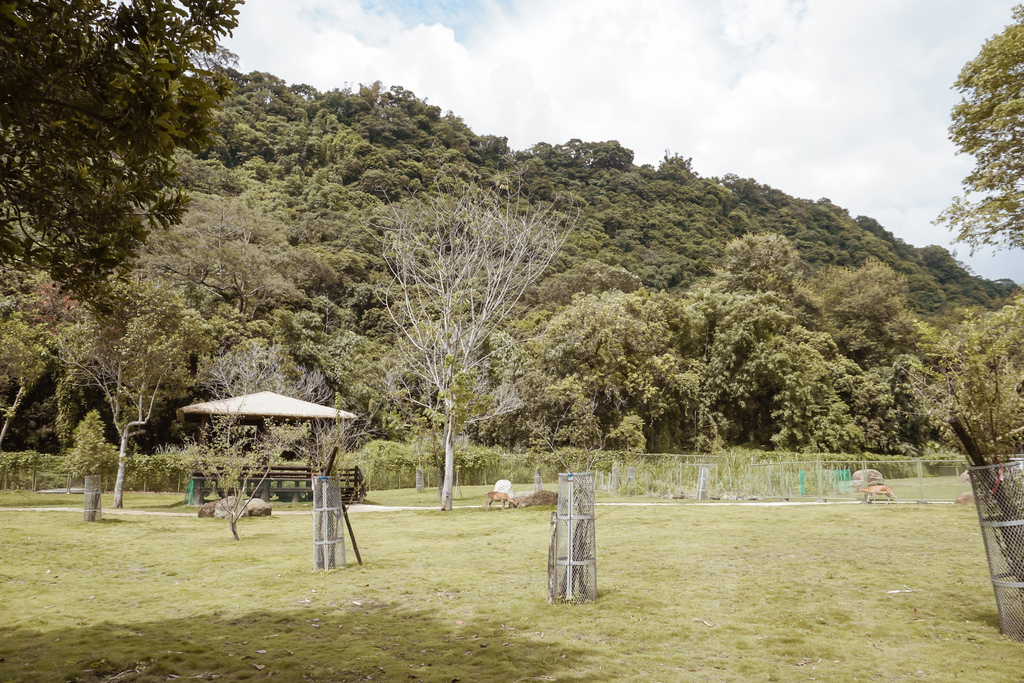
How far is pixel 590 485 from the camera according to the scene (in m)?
7.54

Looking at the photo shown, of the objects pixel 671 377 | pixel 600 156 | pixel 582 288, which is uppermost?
pixel 600 156

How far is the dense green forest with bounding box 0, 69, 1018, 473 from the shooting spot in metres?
26.1

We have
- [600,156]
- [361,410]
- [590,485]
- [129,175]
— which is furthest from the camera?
[600,156]

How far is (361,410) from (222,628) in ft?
86.5

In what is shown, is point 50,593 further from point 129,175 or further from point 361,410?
point 361,410

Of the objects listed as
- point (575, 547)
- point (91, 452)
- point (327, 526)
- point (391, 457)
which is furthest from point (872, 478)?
point (91, 452)

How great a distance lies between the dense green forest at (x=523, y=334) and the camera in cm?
2612

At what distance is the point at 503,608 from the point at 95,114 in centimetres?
631

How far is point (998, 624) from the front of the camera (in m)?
6.13

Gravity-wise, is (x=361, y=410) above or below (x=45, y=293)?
below

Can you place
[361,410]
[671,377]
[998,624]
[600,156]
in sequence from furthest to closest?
1. [600,156]
2. [361,410]
3. [671,377]
4. [998,624]

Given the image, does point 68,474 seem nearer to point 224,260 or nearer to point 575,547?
point 224,260

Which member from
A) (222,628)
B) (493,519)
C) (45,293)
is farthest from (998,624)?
(45,293)

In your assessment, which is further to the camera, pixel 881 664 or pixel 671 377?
pixel 671 377
